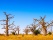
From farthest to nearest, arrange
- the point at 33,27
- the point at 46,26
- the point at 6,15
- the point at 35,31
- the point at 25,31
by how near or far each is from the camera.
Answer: the point at 25,31 → the point at 33,27 → the point at 35,31 → the point at 46,26 → the point at 6,15

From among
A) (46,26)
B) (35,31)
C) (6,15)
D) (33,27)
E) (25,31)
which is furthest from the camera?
(25,31)

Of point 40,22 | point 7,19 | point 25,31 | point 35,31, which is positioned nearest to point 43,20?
point 40,22

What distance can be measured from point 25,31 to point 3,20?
37.3m

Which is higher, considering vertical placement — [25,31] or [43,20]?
[43,20]

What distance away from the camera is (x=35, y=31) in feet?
156

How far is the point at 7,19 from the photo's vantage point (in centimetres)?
3728

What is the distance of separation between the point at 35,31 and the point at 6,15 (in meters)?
14.7

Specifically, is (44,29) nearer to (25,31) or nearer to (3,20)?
(3,20)

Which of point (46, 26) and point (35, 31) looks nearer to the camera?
point (46, 26)

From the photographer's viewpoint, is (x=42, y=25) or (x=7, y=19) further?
(x=42, y=25)

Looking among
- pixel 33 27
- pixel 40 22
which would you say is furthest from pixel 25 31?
pixel 40 22

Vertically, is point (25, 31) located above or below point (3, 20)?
below

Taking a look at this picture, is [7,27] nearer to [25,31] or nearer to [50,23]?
[50,23]

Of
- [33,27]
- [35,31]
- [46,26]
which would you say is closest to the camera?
[46,26]
